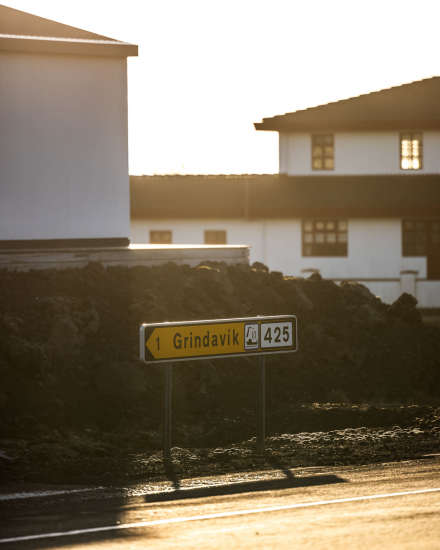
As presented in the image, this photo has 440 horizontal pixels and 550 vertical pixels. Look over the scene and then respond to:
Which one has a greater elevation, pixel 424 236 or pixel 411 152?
pixel 411 152

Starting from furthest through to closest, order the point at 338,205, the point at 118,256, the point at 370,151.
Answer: the point at 370,151
the point at 338,205
the point at 118,256

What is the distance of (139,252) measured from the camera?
70.0ft

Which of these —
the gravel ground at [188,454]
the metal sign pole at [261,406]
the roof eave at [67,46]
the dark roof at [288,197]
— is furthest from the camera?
the dark roof at [288,197]

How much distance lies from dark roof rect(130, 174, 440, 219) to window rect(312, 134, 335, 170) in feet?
1.50

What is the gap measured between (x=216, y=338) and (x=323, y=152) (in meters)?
27.5

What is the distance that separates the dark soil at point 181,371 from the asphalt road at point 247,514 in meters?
1.33

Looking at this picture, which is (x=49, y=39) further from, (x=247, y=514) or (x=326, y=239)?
(x=326, y=239)

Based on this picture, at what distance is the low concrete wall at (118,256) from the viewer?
20.1m

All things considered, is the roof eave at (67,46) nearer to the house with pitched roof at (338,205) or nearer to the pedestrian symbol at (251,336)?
the pedestrian symbol at (251,336)

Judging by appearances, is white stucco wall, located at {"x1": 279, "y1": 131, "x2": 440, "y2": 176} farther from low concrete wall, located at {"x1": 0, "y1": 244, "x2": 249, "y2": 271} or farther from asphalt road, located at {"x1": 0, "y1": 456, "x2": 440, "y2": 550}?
asphalt road, located at {"x1": 0, "y1": 456, "x2": 440, "y2": 550}

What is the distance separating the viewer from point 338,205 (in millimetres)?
37906

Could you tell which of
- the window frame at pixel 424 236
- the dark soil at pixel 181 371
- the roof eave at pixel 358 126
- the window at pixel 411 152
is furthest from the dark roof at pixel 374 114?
the dark soil at pixel 181 371

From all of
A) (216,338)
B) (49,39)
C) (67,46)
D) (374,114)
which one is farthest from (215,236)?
(216,338)

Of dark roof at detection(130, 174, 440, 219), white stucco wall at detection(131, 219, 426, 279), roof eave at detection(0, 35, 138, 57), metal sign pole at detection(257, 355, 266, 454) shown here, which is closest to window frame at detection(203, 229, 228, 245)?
white stucco wall at detection(131, 219, 426, 279)
